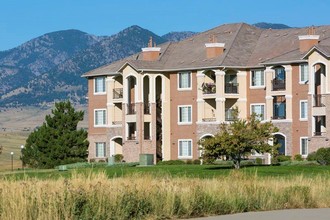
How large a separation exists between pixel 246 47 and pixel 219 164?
15.9 metres

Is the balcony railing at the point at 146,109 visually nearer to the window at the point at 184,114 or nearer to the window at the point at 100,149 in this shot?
the window at the point at 184,114

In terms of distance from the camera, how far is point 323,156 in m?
61.9

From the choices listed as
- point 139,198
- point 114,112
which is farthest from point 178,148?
point 139,198

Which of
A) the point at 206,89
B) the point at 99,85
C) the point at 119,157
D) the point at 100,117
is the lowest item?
the point at 119,157

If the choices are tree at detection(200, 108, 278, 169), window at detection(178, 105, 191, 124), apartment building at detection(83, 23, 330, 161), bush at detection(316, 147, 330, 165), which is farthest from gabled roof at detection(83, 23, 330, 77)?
tree at detection(200, 108, 278, 169)

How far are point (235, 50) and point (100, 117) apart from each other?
14474 millimetres

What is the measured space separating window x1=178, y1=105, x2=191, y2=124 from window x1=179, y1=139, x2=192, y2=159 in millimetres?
1482

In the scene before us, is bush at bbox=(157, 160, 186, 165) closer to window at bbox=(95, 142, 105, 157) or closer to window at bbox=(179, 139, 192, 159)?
window at bbox=(179, 139, 192, 159)

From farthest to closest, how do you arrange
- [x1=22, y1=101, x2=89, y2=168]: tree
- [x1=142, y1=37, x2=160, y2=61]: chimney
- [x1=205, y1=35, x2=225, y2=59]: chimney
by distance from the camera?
[x1=142, y1=37, x2=160, y2=61]: chimney, [x1=22, y1=101, x2=89, y2=168]: tree, [x1=205, y1=35, x2=225, y2=59]: chimney

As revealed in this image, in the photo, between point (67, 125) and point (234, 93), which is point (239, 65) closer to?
point (234, 93)

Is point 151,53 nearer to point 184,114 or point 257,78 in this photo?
point 184,114

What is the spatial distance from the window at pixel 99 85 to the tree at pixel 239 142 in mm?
29255

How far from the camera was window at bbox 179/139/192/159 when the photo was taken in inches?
3110

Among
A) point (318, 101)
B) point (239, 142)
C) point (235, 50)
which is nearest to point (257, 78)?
point (235, 50)
